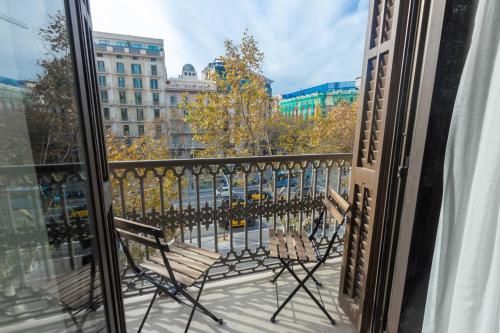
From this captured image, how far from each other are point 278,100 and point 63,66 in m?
8.42

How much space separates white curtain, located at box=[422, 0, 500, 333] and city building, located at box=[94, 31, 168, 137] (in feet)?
31.9

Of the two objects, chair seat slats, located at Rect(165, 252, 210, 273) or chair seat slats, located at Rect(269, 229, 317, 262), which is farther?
chair seat slats, located at Rect(269, 229, 317, 262)

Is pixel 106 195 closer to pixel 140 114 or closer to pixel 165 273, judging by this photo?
pixel 165 273

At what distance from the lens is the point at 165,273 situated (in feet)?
5.25

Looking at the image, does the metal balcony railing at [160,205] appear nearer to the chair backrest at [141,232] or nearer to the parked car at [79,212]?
the parked car at [79,212]

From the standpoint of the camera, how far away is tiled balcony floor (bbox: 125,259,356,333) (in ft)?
5.81

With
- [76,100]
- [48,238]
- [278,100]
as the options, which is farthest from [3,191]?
[278,100]

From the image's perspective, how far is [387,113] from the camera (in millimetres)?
1368

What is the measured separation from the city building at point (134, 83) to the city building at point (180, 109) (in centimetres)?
40

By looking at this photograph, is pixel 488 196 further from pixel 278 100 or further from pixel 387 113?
pixel 278 100

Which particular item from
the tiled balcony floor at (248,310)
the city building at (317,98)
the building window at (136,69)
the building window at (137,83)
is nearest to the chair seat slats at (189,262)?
the tiled balcony floor at (248,310)

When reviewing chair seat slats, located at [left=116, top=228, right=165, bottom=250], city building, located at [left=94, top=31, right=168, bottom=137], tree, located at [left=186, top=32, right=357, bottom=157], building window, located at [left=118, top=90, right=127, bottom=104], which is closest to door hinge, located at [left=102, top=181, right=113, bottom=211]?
chair seat slats, located at [left=116, top=228, right=165, bottom=250]

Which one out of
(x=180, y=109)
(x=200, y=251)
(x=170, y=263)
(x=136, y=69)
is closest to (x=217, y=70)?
(x=180, y=109)

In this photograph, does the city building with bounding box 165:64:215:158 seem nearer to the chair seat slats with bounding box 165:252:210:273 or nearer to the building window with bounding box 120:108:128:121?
the building window with bounding box 120:108:128:121
